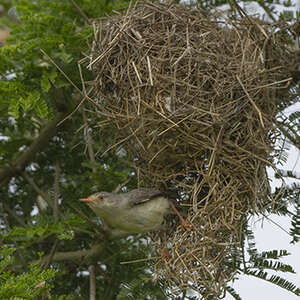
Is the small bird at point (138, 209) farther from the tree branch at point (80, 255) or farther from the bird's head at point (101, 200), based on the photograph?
A: the tree branch at point (80, 255)

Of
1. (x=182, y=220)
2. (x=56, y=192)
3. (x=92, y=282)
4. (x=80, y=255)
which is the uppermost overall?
(x=182, y=220)

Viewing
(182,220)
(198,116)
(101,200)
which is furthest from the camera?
(101,200)

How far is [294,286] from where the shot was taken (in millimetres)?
4457

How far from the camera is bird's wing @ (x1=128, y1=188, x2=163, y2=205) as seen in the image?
4.71 meters

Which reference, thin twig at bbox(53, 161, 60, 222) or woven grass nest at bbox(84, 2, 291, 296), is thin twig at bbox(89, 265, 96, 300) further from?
woven grass nest at bbox(84, 2, 291, 296)

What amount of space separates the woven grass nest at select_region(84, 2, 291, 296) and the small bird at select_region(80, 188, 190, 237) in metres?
0.13

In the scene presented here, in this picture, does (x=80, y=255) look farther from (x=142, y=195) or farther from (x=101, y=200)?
(x=142, y=195)

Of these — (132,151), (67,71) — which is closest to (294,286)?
(132,151)

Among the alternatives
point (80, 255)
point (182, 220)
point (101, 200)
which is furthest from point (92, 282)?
point (182, 220)

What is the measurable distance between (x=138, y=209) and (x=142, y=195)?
127 mm

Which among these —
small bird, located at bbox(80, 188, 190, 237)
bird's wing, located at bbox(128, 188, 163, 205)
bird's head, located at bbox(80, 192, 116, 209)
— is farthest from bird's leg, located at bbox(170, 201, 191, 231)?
bird's head, located at bbox(80, 192, 116, 209)

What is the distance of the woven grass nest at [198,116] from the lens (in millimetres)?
4340

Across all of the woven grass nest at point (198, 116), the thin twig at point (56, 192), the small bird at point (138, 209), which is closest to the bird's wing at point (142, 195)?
the small bird at point (138, 209)

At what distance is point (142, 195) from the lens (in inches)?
186
